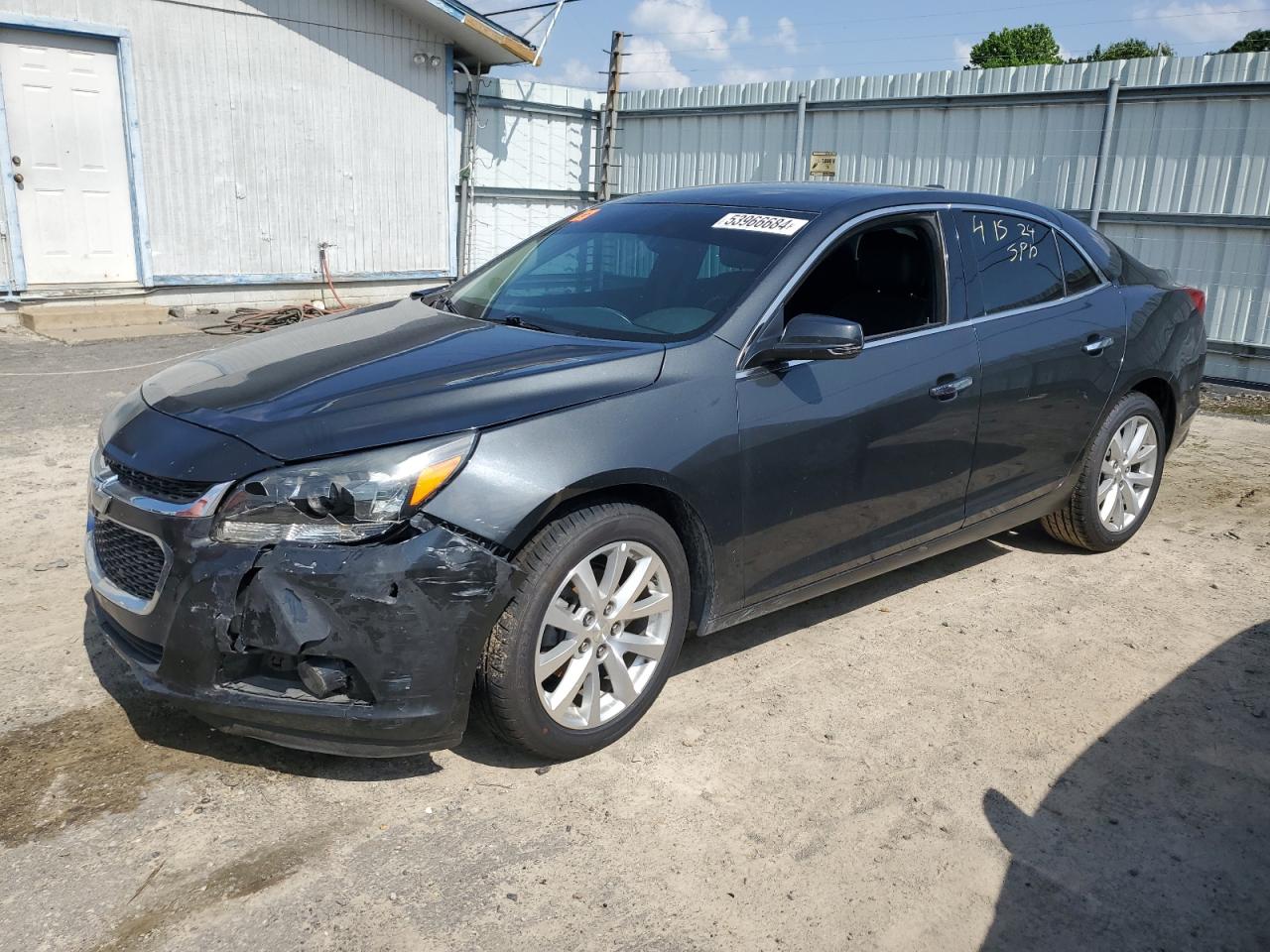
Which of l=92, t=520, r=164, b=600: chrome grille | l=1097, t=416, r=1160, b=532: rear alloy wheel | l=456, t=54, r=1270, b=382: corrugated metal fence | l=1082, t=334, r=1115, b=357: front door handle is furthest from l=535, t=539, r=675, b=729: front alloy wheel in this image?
l=456, t=54, r=1270, b=382: corrugated metal fence

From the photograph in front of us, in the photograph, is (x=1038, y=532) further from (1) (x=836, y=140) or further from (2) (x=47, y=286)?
(2) (x=47, y=286)

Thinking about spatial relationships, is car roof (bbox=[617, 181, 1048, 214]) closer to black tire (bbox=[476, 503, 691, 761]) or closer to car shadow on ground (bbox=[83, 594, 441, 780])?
black tire (bbox=[476, 503, 691, 761])

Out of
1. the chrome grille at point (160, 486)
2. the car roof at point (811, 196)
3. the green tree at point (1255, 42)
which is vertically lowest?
the chrome grille at point (160, 486)

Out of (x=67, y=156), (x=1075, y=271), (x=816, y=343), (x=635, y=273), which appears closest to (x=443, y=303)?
(x=635, y=273)

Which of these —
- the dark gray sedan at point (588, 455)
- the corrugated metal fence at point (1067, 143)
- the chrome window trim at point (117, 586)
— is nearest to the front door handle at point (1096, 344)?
the dark gray sedan at point (588, 455)

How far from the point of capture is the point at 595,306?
157 inches

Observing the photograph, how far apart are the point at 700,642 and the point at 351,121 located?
11148 millimetres

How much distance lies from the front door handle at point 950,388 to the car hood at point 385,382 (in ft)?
4.03

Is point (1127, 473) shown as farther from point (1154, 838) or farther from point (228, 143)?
point (228, 143)

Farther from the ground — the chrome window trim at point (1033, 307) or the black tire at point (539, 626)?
the chrome window trim at point (1033, 307)

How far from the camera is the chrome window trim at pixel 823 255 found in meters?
3.62

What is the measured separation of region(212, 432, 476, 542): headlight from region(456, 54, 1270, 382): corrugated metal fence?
889cm

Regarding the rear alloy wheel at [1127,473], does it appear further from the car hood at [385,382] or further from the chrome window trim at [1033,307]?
the car hood at [385,382]

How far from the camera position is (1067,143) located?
10844 millimetres
